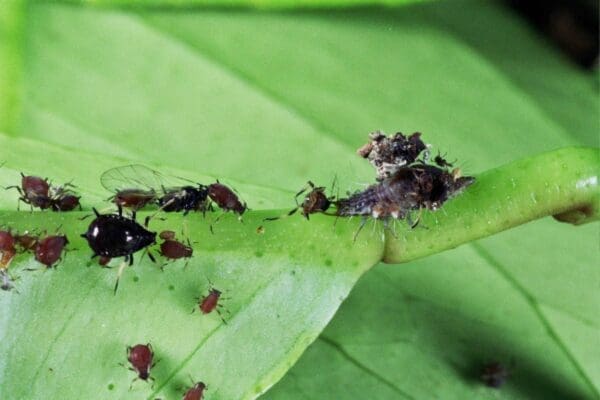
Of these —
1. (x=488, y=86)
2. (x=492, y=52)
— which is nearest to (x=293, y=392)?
(x=488, y=86)

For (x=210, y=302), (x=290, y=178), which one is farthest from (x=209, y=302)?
(x=290, y=178)

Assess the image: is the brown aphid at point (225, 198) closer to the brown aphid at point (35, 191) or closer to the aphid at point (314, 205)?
the aphid at point (314, 205)

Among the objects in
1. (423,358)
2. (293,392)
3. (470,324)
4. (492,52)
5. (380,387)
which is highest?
(492,52)

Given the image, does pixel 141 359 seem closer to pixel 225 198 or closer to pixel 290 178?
pixel 225 198

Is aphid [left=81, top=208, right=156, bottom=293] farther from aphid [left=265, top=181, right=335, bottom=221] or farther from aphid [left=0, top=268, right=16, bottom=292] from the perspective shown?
aphid [left=265, top=181, right=335, bottom=221]

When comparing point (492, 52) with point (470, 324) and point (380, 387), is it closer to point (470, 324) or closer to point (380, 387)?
point (470, 324)

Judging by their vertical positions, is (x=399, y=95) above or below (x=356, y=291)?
above
